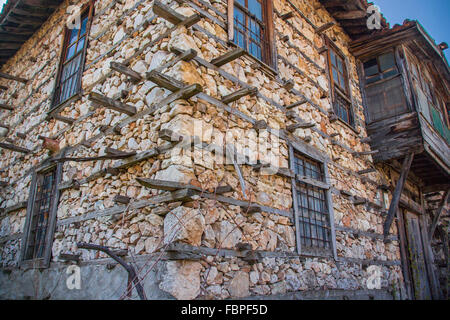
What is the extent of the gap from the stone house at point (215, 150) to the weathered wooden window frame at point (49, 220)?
0.03m

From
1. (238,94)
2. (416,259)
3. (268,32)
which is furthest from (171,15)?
(416,259)

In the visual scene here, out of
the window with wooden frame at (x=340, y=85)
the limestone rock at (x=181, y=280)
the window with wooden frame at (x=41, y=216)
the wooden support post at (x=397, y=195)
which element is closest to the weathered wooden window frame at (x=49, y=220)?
the window with wooden frame at (x=41, y=216)

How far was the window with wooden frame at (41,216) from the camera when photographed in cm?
530

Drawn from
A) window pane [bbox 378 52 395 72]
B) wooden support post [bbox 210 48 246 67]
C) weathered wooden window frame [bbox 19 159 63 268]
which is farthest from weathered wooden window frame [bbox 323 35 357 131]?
weathered wooden window frame [bbox 19 159 63 268]

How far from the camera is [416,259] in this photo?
26.2 ft

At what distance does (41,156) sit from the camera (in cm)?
622

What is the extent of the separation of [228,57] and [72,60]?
12.7 feet

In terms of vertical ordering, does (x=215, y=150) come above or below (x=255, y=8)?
below

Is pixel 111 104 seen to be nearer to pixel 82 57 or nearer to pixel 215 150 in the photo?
pixel 215 150

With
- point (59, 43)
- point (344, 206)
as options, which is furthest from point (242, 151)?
point (59, 43)

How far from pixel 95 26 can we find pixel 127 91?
2286 millimetres

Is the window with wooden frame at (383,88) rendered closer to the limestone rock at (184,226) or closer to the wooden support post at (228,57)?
the wooden support post at (228,57)

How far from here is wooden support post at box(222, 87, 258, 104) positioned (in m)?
4.11

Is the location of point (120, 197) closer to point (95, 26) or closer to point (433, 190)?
point (95, 26)
